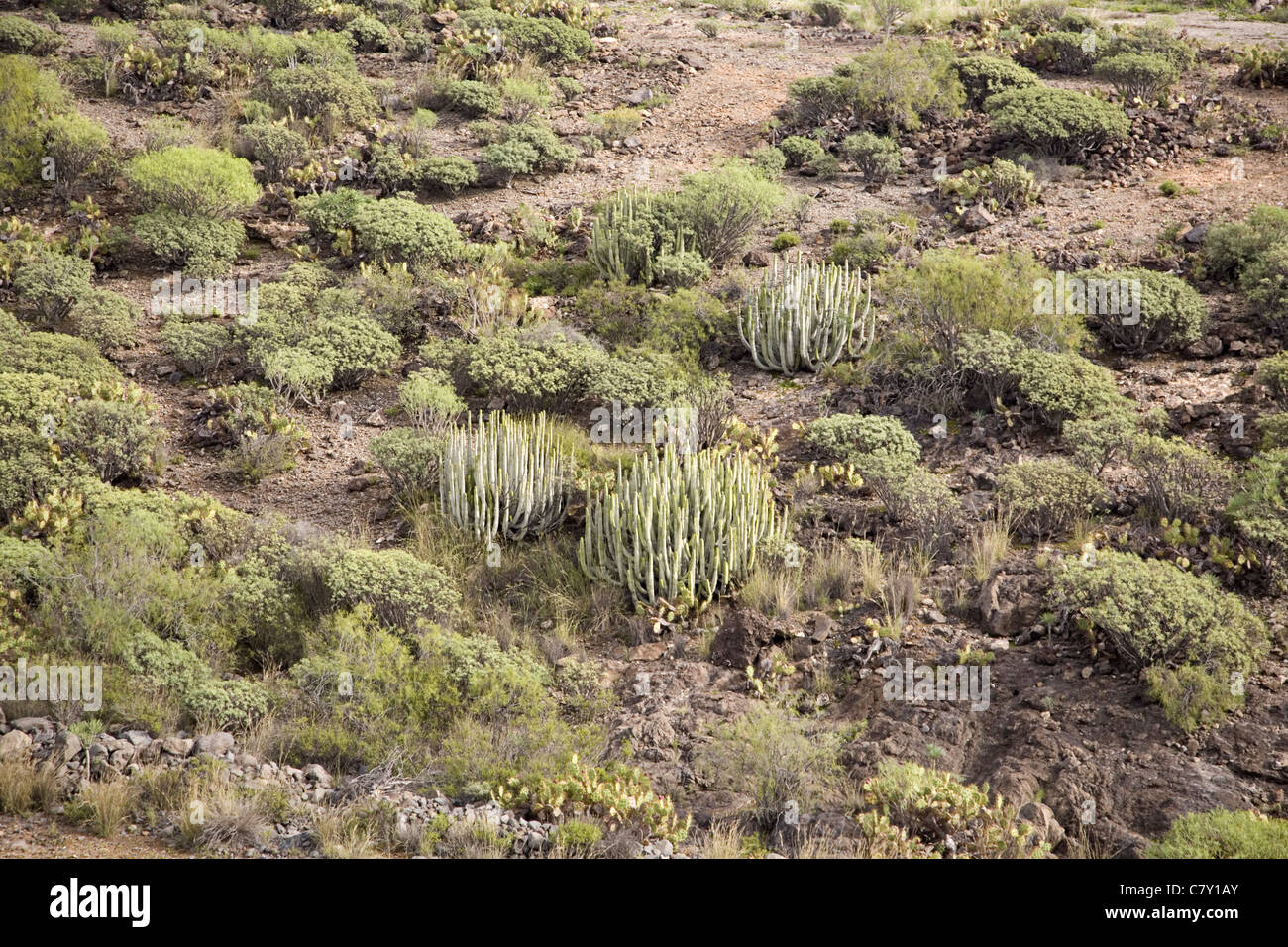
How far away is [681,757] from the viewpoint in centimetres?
880

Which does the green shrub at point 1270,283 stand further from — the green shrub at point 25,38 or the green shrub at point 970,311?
the green shrub at point 25,38

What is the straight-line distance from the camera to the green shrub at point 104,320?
13875mm

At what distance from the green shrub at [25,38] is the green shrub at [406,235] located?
27.8ft

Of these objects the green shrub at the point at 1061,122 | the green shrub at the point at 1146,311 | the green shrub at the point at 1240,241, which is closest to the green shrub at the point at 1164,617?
the green shrub at the point at 1146,311

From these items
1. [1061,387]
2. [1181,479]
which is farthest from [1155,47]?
[1181,479]

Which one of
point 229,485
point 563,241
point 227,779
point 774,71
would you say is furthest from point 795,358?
point 774,71

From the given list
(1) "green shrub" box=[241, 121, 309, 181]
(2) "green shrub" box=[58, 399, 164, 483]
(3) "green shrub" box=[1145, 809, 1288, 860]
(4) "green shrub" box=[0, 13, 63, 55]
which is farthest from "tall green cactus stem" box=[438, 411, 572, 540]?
(4) "green shrub" box=[0, 13, 63, 55]

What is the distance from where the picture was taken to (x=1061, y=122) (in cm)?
1753

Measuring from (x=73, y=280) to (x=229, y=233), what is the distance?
2.16 metres

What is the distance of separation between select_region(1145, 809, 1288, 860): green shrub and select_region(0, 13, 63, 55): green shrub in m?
20.4

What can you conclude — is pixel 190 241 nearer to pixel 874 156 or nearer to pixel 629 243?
pixel 629 243

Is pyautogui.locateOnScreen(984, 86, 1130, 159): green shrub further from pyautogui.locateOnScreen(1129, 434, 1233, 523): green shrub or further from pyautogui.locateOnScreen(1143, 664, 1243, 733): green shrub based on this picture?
pyautogui.locateOnScreen(1143, 664, 1243, 733): green shrub

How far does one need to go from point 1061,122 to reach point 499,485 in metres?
10.8

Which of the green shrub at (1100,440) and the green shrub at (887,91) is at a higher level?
the green shrub at (887,91)
